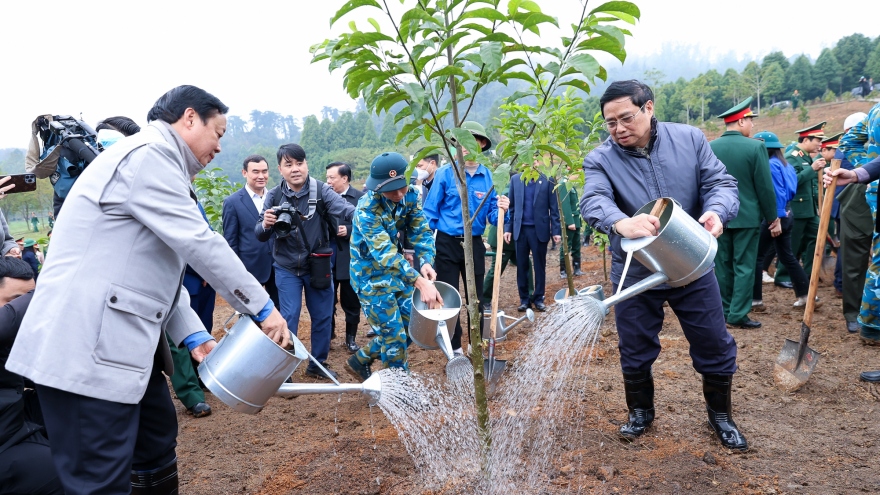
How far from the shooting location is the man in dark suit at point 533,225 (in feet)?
22.9

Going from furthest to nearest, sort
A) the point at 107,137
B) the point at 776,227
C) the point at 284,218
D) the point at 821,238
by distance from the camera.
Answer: the point at 776,227, the point at 284,218, the point at 821,238, the point at 107,137

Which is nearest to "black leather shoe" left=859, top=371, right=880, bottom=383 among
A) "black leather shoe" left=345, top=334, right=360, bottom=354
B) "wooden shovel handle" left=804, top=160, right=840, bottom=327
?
"wooden shovel handle" left=804, top=160, right=840, bottom=327

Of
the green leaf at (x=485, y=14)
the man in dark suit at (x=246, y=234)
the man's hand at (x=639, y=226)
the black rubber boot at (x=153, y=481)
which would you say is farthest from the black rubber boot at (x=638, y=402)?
the man in dark suit at (x=246, y=234)

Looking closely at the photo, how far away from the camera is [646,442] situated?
307cm

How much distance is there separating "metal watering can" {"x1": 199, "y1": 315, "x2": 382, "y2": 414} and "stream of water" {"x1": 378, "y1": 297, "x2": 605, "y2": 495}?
953 mm

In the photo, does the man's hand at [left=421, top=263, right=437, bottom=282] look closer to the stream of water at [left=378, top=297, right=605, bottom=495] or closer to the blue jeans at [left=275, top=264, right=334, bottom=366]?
the stream of water at [left=378, top=297, right=605, bottom=495]

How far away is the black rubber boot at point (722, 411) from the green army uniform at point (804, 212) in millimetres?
4456

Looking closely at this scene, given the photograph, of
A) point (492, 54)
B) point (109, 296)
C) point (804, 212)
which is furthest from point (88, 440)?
point (804, 212)

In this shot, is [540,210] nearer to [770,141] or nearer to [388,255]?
[770,141]

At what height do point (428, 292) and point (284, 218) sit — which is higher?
point (284, 218)

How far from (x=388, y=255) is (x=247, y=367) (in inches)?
71.0

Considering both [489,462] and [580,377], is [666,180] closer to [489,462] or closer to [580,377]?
[489,462]

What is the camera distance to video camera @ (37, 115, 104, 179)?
362 centimetres

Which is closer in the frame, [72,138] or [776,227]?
[72,138]
